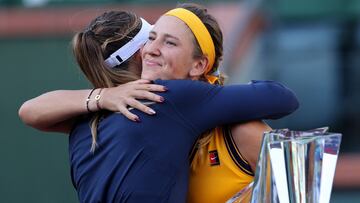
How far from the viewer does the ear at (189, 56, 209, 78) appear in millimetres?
2713

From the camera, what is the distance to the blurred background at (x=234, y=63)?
7047 mm

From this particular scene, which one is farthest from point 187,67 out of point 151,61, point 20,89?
point 20,89

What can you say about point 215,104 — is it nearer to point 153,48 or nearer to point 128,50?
point 153,48

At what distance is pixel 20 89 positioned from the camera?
23.1 ft

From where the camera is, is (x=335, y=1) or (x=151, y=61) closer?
(x=151, y=61)

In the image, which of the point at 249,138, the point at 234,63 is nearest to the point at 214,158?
the point at 249,138

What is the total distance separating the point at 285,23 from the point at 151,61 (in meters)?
6.07

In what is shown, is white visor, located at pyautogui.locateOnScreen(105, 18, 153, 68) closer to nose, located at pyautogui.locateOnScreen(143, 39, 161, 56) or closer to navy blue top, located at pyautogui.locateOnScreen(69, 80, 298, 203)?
nose, located at pyautogui.locateOnScreen(143, 39, 161, 56)

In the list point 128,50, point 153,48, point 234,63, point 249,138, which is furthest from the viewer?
point 234,63

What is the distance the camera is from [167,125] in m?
2.58

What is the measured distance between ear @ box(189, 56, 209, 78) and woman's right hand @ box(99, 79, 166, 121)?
5.9 inches

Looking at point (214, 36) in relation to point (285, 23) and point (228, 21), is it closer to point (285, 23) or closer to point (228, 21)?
point (228, 21)

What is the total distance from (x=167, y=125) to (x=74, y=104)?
0.34 meters

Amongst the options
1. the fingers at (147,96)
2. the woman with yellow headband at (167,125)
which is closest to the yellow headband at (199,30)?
the woman with yellow headband at (167,125)
